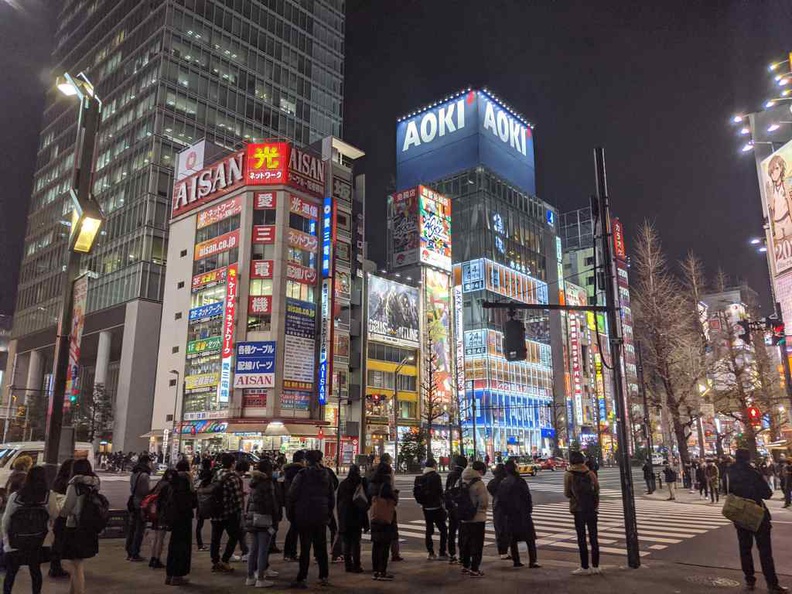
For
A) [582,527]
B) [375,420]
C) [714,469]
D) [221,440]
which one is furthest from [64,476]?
[375,420]

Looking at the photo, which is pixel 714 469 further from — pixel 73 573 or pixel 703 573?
pixel 73 573

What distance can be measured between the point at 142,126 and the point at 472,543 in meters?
74.8

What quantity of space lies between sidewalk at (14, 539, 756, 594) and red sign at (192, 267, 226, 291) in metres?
48.2

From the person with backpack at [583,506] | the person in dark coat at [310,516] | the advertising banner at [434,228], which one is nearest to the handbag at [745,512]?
the person with backpack at [583,506]

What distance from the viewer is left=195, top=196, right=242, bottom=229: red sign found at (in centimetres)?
5762

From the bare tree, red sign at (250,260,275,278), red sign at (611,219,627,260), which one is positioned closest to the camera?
the bare tree

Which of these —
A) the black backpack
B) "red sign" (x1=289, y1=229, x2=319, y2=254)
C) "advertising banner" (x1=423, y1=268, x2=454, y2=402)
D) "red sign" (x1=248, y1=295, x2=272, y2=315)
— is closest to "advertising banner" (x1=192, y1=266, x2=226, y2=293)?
"red sign" (x1=248, y1=295, x2=272, y2=315)

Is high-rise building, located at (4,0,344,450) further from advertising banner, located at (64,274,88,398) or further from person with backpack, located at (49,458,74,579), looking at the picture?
person with backpack, located at (49,458,74,579)

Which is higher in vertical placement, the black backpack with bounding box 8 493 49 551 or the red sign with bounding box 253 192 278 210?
the red sign with bounding box 253 192 278 210

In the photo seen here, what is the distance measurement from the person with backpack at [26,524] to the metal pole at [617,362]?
8379 millimetres

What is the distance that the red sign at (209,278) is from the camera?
2224 inches

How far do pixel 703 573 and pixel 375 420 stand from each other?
55.5 m

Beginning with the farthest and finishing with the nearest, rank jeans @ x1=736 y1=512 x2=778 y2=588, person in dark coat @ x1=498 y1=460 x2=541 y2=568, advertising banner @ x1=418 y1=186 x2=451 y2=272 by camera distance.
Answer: advertising banner @ x1=418 y1=186 x2=451 y2=272 < person in dark coat @ x1=498 y1=460 x2=541 y2=568 < jeans @ x1=736 y1=512 x2=778 y2=588

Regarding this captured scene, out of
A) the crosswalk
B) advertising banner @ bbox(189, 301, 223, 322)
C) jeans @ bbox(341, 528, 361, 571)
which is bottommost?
the crosswalk
